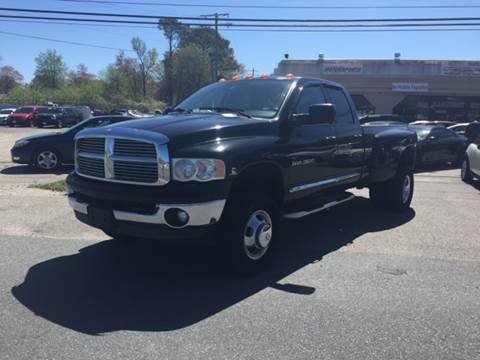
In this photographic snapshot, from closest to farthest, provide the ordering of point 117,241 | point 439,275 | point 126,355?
point 126,355
point 439,275
point 117,241

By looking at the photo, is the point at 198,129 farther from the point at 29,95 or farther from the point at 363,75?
the point at 29,95

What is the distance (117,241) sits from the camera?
5.91 m

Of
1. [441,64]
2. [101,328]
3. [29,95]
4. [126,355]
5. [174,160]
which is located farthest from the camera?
[29,95]

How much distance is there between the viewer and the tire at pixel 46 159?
472 inches

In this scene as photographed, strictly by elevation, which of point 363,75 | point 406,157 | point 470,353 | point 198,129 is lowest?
point 470,353

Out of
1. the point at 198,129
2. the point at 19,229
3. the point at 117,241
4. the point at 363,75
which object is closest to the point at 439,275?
the point at 198,129

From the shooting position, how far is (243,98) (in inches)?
221

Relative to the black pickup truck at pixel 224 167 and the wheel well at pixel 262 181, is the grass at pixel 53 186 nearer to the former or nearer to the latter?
the black pickup truck at pixel 224 167

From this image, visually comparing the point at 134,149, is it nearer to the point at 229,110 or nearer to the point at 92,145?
the point at 92,145

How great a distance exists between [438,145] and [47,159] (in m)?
11.7

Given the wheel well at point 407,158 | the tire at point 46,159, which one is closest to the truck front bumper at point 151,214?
the wheel well at point 407,158

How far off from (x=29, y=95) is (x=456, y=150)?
67.7 m

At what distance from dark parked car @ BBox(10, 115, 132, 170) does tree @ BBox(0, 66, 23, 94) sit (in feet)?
368

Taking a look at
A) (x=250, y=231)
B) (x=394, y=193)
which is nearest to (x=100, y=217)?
(x=250, y=231)
